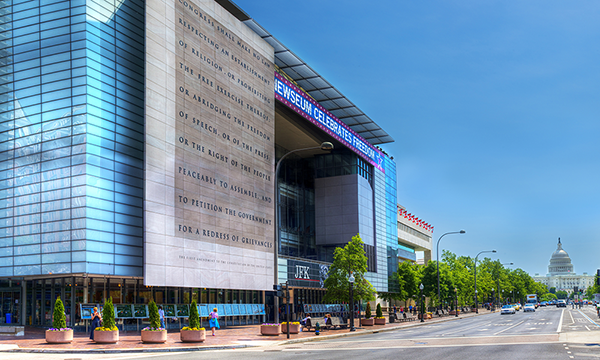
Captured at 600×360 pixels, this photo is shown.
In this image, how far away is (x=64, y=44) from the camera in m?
36.9

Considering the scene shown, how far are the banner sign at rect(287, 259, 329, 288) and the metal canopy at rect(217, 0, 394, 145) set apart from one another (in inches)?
780

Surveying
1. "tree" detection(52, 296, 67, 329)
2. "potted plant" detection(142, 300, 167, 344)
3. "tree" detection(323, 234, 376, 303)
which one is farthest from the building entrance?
"tree" detection(323, 234, 376, 303)

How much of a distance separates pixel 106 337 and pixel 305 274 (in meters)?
36.4

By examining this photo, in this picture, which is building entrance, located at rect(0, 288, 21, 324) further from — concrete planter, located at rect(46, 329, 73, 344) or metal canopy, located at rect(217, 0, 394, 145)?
metal canopy, located at rect(217, 0, 394, 145)

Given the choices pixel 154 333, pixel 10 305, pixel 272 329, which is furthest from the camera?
pixel 10 305

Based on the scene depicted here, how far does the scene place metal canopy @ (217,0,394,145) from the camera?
2142 inches

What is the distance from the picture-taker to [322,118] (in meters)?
65.4

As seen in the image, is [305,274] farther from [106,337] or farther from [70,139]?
[106,337]

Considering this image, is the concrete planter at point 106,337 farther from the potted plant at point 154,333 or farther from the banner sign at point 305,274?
the banner sign at point 305,274

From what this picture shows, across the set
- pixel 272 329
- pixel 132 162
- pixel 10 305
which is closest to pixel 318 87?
pixel 132 162

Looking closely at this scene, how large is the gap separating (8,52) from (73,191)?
39.3ft

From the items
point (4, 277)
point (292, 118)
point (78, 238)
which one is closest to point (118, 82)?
point (78, 238)

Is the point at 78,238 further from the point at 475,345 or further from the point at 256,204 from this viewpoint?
the point at 475,345

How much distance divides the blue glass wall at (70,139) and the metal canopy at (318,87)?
16261 mm
